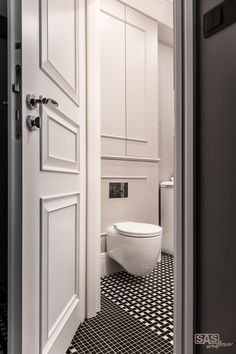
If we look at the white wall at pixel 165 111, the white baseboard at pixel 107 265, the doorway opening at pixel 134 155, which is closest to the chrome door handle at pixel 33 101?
the doorway opening at pixel 134 155

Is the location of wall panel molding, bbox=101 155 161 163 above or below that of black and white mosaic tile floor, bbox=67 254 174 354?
above

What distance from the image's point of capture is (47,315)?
0.91 m

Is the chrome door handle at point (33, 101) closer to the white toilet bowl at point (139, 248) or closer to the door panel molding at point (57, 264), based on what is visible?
the door panel molding at point (57, 264)

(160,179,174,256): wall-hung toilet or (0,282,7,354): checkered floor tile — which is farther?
(160,179,174,256): wall-hung toilet

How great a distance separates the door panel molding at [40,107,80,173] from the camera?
2.94 feet

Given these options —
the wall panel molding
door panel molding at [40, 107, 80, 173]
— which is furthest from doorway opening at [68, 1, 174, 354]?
door panel molding at [40, 107, 80, 173]

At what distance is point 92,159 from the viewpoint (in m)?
1.46

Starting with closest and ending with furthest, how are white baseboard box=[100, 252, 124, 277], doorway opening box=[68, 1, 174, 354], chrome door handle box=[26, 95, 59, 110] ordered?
1. chrome door handle box=[26, 95, 59, 110]
2. doorway opening box=[68, 1, 174, 354]
3. white baseboard box=[100, 252, 124, 277]

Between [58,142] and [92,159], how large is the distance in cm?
43

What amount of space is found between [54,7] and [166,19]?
2090mm

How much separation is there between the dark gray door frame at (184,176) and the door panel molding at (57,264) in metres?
0.46

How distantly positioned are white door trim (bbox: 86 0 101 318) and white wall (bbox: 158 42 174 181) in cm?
156

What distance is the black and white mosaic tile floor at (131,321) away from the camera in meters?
1.20

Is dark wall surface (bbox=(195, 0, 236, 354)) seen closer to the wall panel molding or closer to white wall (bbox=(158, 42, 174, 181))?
the wall panel molding
